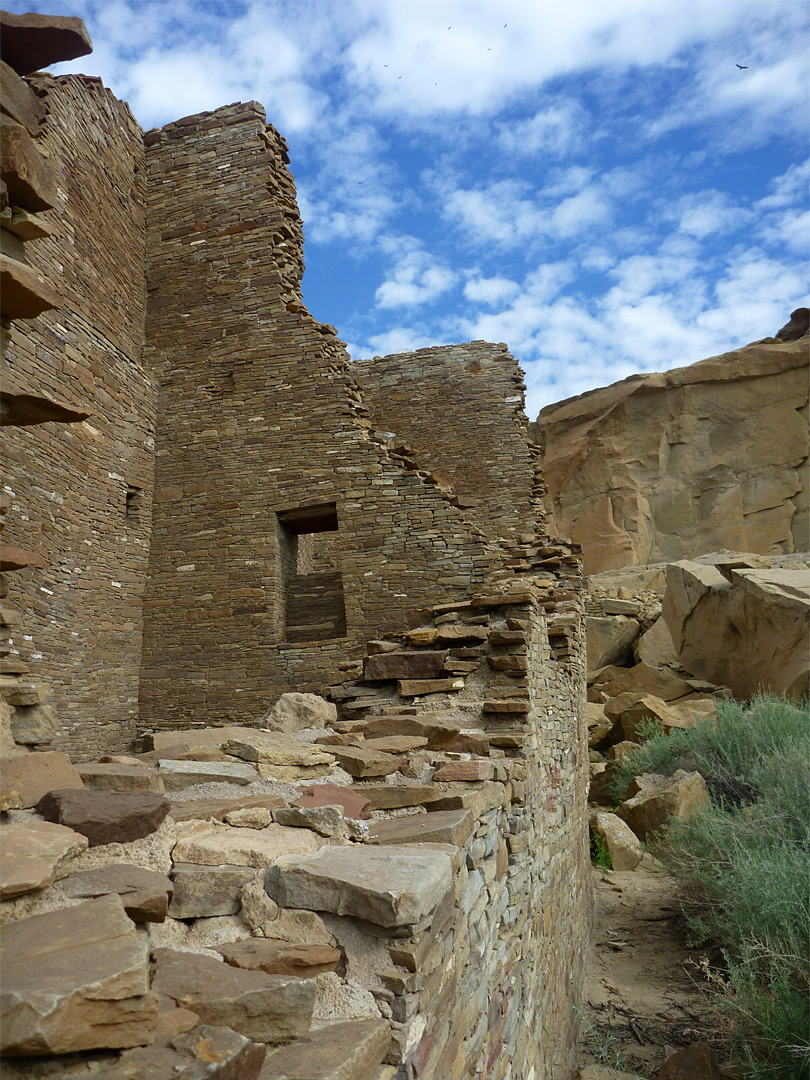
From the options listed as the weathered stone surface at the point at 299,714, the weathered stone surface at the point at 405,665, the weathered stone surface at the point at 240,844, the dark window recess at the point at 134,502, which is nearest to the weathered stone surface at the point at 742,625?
the weathered stone surface at the point at 405,665

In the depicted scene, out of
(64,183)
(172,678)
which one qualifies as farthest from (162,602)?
(64,183)

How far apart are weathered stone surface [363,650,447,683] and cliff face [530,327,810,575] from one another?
1874cm

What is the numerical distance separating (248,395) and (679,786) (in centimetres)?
743

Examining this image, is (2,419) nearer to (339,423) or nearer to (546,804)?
(546,804)

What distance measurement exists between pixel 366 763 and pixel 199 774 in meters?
0.78

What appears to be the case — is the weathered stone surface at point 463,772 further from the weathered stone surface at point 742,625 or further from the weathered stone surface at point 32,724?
the weathered stone surface at point 742,625

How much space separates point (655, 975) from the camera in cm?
690

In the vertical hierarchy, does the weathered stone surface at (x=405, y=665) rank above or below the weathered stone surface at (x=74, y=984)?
above

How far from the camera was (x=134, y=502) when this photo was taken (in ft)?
30.8

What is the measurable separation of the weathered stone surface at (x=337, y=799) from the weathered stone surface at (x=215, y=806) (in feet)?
0.35

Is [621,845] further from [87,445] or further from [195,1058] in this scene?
[195,1058]

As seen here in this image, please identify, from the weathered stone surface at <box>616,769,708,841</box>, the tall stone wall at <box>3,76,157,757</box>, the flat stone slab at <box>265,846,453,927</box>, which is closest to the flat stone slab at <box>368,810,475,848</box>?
the flat stone slab at <box>265,846,453,927</box>

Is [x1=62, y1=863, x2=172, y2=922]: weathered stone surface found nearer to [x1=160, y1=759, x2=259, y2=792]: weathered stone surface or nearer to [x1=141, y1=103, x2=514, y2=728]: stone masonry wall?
[x1=160, y1=759, x2=259, y2=792]: weathered stone surface

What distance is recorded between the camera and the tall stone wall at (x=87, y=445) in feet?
25.8
